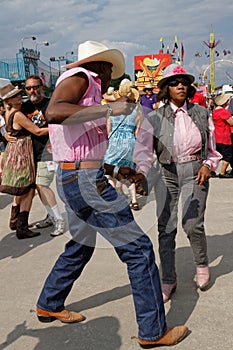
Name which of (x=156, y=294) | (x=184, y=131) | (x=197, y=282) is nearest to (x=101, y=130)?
(x=184, y=131)

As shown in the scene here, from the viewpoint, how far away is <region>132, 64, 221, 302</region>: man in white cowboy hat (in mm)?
3516

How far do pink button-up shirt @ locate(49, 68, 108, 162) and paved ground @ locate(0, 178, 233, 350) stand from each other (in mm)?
1268

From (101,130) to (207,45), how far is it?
61056 mm

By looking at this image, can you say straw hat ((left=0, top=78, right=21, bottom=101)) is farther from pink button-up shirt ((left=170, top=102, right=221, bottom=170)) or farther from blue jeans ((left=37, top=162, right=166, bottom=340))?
blue jeans ((left=37, top=162, right=166, bottom=340))

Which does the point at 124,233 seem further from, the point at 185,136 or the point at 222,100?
the point at 222,100

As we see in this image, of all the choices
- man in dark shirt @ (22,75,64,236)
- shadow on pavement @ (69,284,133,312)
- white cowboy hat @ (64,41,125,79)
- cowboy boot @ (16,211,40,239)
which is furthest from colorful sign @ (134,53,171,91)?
white cowboy hat @ (64,41,125,79)

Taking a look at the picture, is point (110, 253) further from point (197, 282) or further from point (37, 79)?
point (37, 79)

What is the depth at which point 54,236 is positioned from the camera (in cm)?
552

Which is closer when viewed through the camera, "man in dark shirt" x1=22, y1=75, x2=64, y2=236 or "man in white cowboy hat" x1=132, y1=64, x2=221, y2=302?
"man in white cowboy hat" x1=132, y1=64, x2=221, y2=302

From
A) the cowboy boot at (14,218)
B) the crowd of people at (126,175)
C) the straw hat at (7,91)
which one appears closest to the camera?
the crowd of people at (126,175)

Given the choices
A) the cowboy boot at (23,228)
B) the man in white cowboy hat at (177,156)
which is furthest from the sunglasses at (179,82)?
the cowboy boot at (23,228)

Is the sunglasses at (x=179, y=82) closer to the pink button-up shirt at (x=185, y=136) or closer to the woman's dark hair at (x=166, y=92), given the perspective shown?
the woman's dark hair at (x=166, y=92)

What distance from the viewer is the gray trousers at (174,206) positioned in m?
3.60

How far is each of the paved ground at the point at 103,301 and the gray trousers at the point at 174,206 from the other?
36 centimetres
